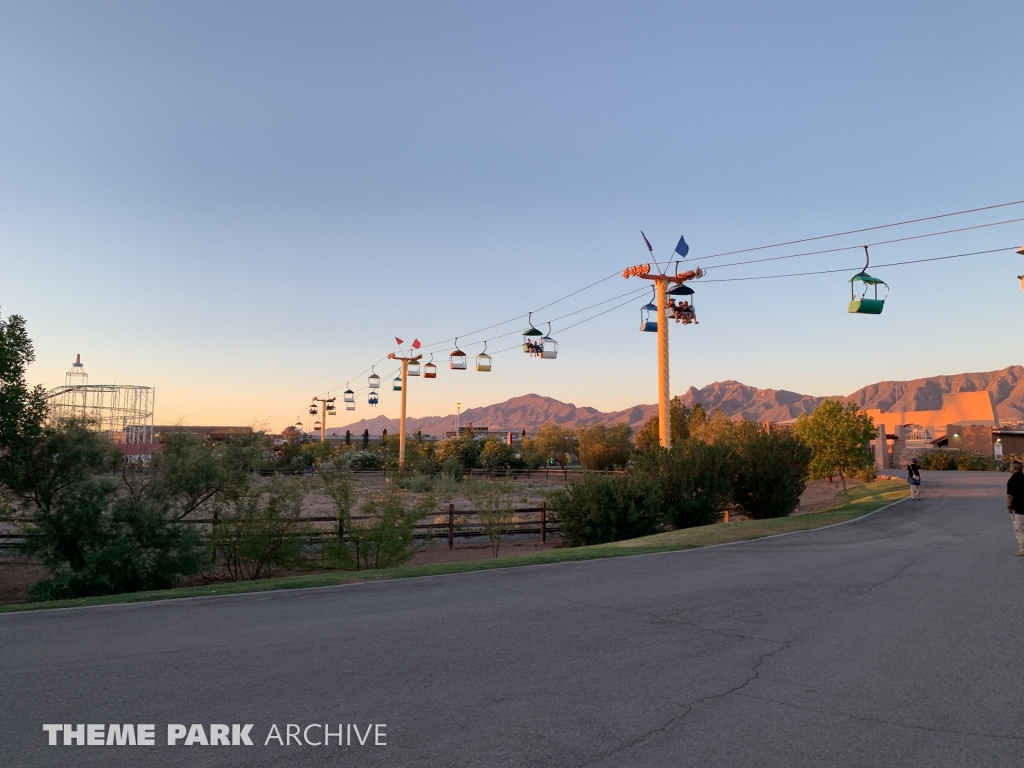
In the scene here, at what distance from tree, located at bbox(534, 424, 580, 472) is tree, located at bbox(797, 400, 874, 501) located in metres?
51.6

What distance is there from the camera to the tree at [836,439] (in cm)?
3753

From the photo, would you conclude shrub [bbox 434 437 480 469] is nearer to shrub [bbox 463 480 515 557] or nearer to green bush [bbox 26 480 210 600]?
shrub [bbox 463 480 515 557]

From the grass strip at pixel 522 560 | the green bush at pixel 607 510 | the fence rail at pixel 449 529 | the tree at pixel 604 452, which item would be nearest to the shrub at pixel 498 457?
the tree at pixel 604 452

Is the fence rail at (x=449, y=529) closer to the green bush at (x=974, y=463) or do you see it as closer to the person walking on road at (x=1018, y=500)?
the person walking on road at (x=1018, y=500)

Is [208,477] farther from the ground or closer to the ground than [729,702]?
farther from the ground

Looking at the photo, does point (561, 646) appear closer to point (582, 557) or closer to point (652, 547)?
point (582, 557)

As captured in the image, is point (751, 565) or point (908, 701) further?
point (751, 565)

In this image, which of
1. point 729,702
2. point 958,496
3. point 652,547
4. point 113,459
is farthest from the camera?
point 958,496

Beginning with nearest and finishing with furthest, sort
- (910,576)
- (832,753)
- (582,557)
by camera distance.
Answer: (832,753) < (910,576) < (582,557)

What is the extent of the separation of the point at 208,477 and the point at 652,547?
11261 millimetres

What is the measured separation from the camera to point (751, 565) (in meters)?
13.6

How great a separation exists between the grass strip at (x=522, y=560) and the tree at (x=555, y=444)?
211 ft

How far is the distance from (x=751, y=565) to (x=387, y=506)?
10.3m

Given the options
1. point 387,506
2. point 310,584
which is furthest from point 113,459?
point 310,584
